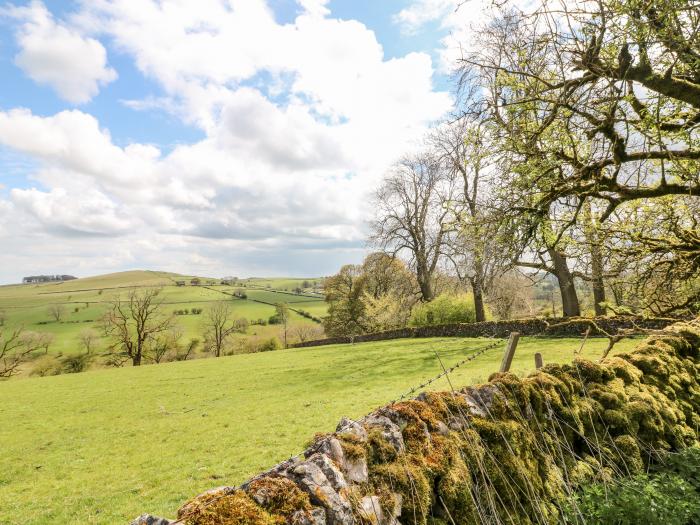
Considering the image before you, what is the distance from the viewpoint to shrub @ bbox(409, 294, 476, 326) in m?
30.3

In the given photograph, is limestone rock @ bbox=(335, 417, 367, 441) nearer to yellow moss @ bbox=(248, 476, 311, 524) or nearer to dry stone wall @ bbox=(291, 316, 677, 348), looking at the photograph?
yellow moss @ bbox=(248, 476, 311, 524)

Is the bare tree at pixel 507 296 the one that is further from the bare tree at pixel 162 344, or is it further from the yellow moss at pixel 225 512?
the bare tree at pixel 162 344

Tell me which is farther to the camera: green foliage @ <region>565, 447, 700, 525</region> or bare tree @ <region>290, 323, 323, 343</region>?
bare tree @ <region>290, 323, 323, 343</region>

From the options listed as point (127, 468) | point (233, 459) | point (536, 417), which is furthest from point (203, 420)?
point (536, 417)

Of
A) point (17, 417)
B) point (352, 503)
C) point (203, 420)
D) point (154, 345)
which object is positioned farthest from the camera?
point (154, 345)

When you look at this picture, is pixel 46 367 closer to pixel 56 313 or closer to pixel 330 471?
pixel 56 313

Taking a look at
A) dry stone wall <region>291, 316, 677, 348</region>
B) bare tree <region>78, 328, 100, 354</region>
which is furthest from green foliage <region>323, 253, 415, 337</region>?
bare tree <region>78, 328, 100, 354</region>

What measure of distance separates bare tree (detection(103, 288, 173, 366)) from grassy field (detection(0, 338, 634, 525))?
22.1m

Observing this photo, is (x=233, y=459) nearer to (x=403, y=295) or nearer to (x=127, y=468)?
(x=127, y=468)

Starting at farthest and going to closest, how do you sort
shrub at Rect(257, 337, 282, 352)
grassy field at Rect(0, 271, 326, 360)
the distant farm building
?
the distant farm building, grassy field at Rect(0, 271, 326, 360), shrub at Rect(257, 337, 282, 352)

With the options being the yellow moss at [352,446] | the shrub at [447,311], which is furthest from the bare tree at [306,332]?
the yellow moss at [352,446]

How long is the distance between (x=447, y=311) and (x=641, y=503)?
2794 centimetres

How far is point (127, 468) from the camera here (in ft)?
34.0

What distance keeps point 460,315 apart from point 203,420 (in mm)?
21475
